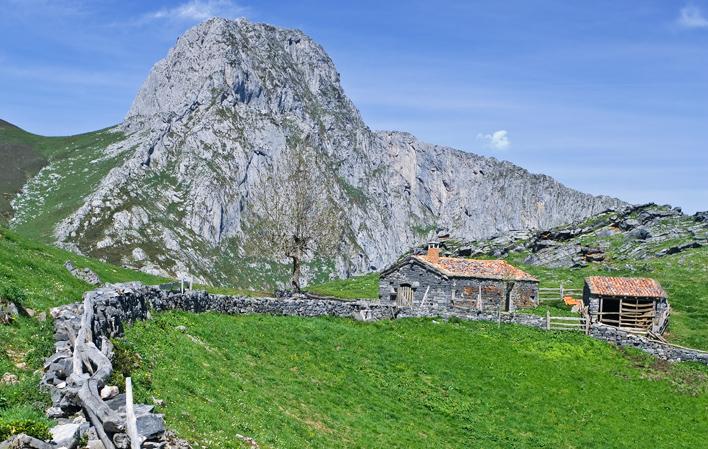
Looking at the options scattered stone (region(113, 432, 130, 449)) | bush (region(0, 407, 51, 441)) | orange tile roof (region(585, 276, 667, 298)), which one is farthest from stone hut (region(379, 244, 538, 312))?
bush (region(0, 407, 51, 441))

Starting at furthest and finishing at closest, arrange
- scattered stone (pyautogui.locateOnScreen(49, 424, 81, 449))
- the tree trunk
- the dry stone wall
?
the tree trunk, the dry stone wall, scattered stone (pyautogui.locateOnScreen(49, 424, 81, 449))

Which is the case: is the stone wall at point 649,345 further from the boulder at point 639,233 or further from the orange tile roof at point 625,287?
the boulder at point 639,233

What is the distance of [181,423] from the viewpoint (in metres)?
16.5

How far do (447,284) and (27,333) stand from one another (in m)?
43.5

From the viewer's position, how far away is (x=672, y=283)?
72.6 m

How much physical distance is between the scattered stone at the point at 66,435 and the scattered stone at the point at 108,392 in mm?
2012

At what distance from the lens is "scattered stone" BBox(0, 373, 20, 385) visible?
1568 centimetres

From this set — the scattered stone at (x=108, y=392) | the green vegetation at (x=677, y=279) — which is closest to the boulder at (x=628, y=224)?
the green vegetation at (x=677, y=279)

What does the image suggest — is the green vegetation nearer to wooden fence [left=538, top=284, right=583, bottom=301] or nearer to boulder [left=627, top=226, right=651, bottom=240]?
wooden fence [left=538, top=284, right=583, bottom=301]

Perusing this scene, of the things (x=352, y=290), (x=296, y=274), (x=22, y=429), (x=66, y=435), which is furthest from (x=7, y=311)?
(x=352, y=290)

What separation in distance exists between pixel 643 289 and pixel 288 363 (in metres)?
38.6

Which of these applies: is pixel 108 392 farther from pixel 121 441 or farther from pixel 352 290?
pixel 352 290

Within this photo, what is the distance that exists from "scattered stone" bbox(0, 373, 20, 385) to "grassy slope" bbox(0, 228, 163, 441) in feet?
0.42

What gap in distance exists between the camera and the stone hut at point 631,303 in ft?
181
